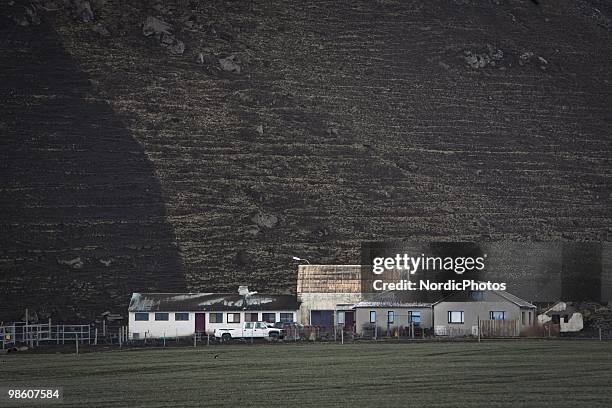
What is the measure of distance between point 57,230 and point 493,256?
3101 centimetres

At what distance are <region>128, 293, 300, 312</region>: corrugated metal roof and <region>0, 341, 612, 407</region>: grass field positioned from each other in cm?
2472

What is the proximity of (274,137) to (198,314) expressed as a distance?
2227 inches

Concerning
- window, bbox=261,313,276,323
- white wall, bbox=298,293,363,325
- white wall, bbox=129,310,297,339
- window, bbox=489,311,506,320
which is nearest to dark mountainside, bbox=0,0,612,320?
white wall, bbox=129,310,297,339

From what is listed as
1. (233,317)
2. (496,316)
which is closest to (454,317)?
(496,316)

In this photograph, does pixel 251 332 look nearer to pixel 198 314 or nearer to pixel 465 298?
pixel 198 314

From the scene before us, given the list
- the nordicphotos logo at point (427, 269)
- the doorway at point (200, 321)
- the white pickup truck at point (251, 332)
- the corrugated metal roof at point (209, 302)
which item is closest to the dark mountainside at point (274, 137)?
the nordicphotos logo at point (427, 269)

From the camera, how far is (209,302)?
76.2 metres

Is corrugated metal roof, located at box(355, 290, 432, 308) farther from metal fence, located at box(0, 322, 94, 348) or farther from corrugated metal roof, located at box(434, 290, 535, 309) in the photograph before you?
metal fence, located at box(0, 322, 94, 348)

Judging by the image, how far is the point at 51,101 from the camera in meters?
134

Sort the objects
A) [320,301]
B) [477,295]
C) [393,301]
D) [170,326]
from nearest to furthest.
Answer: [477,295] → [393,301] → [170,326] → [320,301]

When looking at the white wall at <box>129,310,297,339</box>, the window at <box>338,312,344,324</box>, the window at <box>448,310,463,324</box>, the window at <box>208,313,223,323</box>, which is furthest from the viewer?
the window at <box>338,312,344,324</box>

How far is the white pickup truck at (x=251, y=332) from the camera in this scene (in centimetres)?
6681

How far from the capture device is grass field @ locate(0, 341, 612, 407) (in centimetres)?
2703

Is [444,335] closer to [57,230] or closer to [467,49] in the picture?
[57,230]
